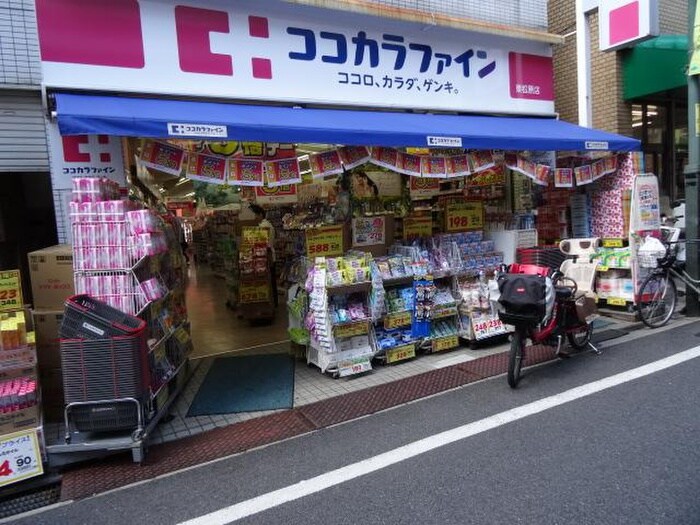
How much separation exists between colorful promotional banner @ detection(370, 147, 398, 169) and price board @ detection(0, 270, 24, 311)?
12.7 ft

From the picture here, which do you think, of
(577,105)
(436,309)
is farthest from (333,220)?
(577,105)

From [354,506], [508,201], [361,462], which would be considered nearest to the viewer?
[354,506]

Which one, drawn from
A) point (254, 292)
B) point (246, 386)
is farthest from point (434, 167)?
point (254, 292)

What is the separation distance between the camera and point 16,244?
23.0ft

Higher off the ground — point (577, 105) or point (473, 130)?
point (577, 105)

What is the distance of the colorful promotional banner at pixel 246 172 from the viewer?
5.21 m

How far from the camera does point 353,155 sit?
5816 mm

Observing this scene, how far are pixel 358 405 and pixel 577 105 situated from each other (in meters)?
8.84

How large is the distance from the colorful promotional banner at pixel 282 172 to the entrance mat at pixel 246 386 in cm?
236

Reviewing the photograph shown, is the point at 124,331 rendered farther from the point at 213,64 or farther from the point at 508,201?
the point at 508,201

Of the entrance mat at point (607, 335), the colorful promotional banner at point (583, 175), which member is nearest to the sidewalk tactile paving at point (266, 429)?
the entrance mat at point (607, 335)

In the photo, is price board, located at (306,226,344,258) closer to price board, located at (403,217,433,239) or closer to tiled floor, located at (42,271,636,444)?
price board, located at (403,217,433,239)

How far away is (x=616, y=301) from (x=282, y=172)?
598cm

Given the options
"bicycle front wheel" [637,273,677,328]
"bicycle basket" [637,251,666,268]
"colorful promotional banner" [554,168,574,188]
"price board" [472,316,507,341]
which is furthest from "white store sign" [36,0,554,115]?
"bicycle front wheel" [637,273,677,328]
